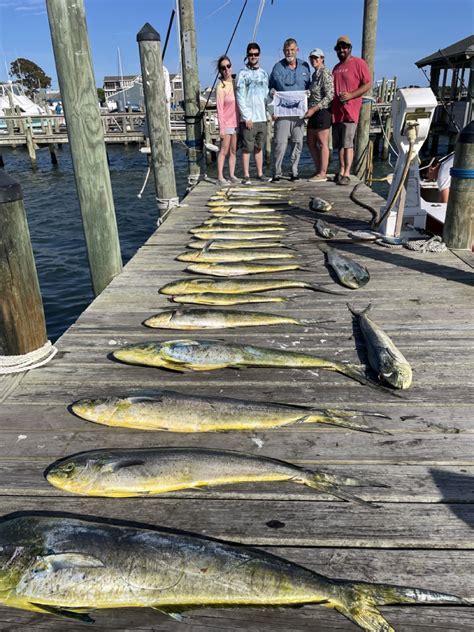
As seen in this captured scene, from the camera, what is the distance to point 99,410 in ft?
9.26

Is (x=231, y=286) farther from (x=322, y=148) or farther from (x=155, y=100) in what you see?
(x=322, y=148)

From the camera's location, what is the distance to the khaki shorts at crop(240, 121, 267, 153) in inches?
359

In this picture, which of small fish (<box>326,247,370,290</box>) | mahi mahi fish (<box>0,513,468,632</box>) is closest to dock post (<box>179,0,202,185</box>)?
small fish (<box>326,247,370,290</box>)

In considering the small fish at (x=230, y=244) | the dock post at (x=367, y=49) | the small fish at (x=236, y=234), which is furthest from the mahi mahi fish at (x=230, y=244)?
the dock post at (x=367, y=49)

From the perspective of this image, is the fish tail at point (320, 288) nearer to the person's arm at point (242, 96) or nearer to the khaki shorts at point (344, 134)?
the khaki shorts at point (344, 134)

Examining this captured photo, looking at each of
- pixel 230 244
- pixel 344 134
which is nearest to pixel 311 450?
pixel 230 244

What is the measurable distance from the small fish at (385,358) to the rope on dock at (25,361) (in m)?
2.37

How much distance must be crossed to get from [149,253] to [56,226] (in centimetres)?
1012

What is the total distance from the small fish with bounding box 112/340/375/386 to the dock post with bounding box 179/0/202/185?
28.0 feet

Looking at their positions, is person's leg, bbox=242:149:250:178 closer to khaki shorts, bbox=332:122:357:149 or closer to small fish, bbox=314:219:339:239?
khaki shorts, bbox=332:122:357:149

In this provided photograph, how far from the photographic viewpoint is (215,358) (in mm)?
3396

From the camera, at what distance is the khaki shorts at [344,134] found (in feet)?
28.3

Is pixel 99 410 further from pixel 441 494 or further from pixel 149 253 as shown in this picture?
pixel 149 253

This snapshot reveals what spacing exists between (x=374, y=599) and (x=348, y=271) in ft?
12.3
